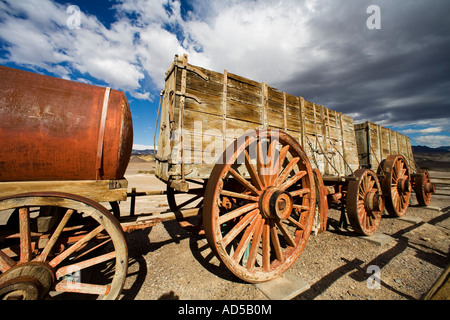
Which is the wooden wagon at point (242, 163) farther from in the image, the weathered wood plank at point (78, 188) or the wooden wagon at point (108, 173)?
the weathered wood plank at point (78, 188)

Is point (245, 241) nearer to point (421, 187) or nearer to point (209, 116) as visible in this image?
point (209, 116)

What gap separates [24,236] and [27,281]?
0.40 metres

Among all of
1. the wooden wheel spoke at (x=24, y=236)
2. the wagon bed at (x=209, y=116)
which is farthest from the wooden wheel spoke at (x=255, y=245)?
the wooden wheel spoke at (x=24, y=236)

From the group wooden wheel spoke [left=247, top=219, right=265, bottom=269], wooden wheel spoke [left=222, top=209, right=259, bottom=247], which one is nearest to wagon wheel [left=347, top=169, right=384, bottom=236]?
wooden wheel spoke [left=247, top=219, right=265, bottom=269]

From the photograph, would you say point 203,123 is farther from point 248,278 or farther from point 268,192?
point 248,278

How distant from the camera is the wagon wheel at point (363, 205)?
3.87 meters

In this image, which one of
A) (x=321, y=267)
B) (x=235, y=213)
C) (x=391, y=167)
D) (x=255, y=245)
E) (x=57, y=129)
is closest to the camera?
(x=57, y=129)

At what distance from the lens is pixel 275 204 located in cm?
247

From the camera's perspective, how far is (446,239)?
404cm

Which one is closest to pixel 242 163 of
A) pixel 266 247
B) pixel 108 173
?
pixel 266 247

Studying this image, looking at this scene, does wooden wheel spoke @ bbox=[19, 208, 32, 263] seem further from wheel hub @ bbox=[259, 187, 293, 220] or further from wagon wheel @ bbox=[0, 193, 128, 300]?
wheel hub @ bbox=[259, 187, 293, 220]

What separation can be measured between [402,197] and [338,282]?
5.58m

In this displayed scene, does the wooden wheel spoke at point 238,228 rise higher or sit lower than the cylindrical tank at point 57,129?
lower

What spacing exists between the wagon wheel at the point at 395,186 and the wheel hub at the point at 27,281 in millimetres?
7268
